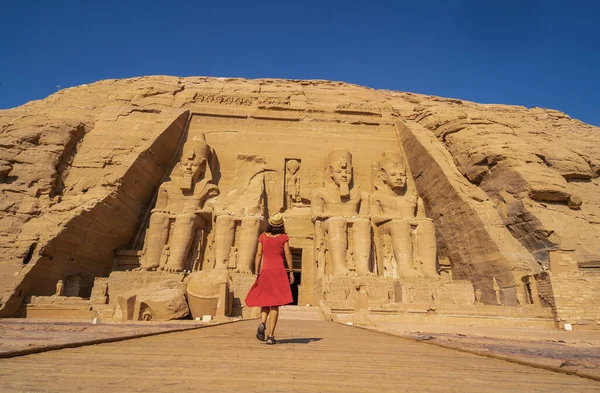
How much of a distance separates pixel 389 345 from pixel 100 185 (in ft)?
28.3

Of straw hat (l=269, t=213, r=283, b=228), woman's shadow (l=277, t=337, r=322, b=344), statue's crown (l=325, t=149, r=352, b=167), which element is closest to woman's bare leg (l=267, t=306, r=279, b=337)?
woman's shadow (l=277, t=337, r=322, b=344)

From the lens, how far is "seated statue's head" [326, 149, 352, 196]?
436 inches

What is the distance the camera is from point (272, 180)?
11844 millimetres

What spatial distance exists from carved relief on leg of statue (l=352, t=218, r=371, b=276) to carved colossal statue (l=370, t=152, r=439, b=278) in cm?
68

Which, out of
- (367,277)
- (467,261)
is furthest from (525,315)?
(367,277)

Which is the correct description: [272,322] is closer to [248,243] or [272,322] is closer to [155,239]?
[248,243]

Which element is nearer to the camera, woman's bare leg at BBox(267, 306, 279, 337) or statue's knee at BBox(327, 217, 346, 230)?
woman's bare leg at BBox(267, 306, 279, 337)

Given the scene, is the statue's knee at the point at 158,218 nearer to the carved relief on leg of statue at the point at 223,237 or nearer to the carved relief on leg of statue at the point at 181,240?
the carved relief on leg of statue at the point at 181,240

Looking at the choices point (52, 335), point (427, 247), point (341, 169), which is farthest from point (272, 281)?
point (341, 169)

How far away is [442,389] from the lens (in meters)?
1.65

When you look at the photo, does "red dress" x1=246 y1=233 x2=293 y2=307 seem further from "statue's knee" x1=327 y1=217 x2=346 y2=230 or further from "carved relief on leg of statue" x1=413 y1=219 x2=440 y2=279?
"carved relief on leg of statue" x1=413 y1=219 x2=440 y2=279

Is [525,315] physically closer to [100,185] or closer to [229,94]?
[100,185]

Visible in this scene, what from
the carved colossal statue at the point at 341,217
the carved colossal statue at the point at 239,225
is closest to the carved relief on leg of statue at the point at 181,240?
the carved colossal statue at the point at 239,225

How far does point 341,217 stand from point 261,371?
827cm
